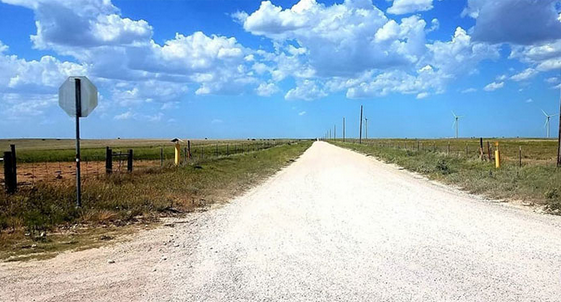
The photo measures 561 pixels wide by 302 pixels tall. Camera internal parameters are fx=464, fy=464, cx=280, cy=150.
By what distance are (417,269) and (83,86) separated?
8328mm

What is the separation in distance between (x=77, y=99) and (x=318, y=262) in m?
7.12

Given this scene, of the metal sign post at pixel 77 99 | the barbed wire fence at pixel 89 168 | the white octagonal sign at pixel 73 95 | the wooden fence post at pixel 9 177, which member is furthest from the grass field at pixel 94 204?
the white octagonal sign at pixel 73 95

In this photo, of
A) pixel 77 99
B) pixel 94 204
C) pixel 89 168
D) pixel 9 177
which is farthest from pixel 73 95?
pixel 89 168

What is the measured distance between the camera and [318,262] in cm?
636

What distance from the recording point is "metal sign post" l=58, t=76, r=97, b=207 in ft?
34.2

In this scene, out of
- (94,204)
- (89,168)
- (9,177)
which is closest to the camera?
(94,204)

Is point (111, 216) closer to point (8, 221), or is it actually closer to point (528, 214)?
point (8, 221)

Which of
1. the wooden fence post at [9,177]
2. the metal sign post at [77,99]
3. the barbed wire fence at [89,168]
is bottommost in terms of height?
the barbed wire fence at [89,168]

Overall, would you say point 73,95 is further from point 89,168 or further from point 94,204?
point 89,168

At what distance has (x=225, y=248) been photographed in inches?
290

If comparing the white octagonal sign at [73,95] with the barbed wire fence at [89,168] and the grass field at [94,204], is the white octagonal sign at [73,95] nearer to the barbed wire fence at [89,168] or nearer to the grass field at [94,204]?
the grass field at [94,204]

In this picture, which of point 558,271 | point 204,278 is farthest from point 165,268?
point 558,271

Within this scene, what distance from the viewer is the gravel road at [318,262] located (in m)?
5.11

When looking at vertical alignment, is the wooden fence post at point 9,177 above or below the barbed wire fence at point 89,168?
above
